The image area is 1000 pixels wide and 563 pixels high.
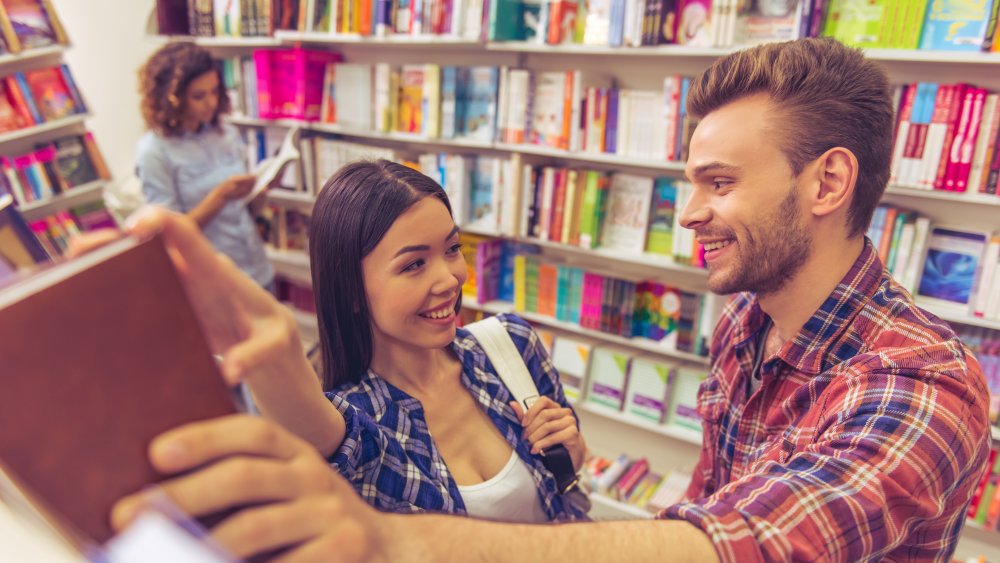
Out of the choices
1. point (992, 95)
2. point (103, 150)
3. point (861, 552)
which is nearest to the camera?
point (861, 552)

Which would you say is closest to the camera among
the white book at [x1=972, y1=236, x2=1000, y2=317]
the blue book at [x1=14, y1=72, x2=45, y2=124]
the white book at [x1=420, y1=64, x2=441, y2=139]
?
the white book at [x1=972, y1=236, x2=1000, y2=317]

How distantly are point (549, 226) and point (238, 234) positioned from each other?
1.53 m

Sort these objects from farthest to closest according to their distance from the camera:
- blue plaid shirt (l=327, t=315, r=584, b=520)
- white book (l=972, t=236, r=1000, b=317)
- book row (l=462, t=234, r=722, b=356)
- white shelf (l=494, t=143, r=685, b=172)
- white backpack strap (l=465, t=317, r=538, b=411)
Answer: book row (l=462, t=234, r=722, b=356) < white shelf (l=494, t=143, r=685, b=172) < white book (l=972, t=236, r=1000, b=317) < white backpack strap (l=465, t=317, r=538, b=411) < blue plaid shirt (l=327, t=315, r=584, b=520)

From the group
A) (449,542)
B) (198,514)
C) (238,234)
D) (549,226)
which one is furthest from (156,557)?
(238,234)

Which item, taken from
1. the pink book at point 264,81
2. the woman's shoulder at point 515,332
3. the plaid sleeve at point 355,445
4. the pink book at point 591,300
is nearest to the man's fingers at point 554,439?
the woman's shoulder at point 515,332

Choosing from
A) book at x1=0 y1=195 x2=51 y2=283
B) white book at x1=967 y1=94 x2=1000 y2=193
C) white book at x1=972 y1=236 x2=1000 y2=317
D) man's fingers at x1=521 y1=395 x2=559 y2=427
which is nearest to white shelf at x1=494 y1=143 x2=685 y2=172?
white book at x1=967 y1=94 x2=1000 y2=193

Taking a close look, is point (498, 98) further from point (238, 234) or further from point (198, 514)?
point (198, 514)

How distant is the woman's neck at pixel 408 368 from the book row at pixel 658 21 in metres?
1.75

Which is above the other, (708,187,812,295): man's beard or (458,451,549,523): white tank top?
(708,187,812,295): man's beard

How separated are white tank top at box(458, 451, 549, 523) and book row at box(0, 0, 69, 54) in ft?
11.9

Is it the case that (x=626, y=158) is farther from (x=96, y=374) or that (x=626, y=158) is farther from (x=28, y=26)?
(x=28, y=26)

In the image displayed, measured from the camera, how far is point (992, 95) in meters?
1.96

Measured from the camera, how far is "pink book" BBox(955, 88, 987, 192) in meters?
1.95

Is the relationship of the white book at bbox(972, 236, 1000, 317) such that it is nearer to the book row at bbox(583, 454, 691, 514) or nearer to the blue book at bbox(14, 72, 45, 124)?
the book row at bbox(583, 454, 691, 514)
